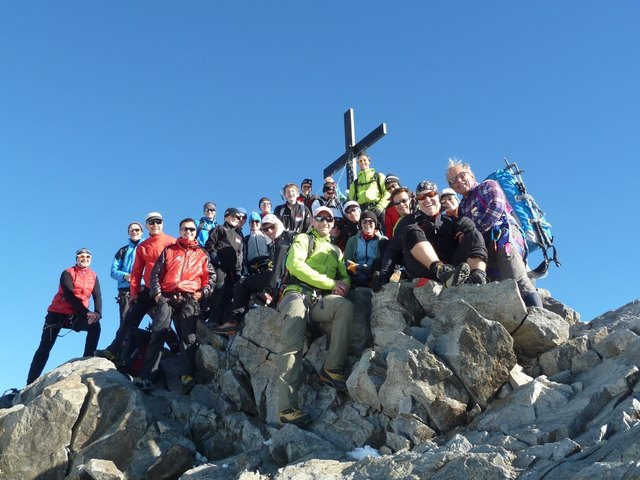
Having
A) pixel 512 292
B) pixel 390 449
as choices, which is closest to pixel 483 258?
pixel 512 292

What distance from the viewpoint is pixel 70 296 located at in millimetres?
13516

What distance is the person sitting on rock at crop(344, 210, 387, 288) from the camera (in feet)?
35.8

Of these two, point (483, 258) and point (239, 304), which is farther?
point (239, 304)

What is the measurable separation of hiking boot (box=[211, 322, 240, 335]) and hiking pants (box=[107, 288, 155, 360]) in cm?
143

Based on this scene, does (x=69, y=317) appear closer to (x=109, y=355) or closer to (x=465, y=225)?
(x=109, y=355)

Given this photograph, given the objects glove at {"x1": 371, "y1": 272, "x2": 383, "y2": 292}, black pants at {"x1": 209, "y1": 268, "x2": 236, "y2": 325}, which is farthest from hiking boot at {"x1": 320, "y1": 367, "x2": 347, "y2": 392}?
black pants at {"x1": 209, "y1": 268, "x2": 236, "y2": 325}

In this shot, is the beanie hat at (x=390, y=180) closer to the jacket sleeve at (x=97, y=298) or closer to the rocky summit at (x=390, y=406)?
the rocky summit at (x=390, y=406)

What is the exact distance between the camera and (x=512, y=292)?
339 inches

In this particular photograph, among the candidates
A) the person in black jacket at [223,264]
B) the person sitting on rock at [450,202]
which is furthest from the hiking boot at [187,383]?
the person sitting on rock at [450,202]

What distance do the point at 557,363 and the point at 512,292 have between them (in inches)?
42.7

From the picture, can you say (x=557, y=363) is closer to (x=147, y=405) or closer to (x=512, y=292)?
(x=512, y=292)

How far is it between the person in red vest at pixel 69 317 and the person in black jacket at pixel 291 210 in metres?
4.64

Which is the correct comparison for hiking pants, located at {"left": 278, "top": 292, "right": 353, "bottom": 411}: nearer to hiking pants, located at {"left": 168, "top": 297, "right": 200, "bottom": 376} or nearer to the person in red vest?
hiking pants, located at {"left": 168, "top": 297, "right": 200, "bottom": 376}

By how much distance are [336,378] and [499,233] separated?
332 centimetres
